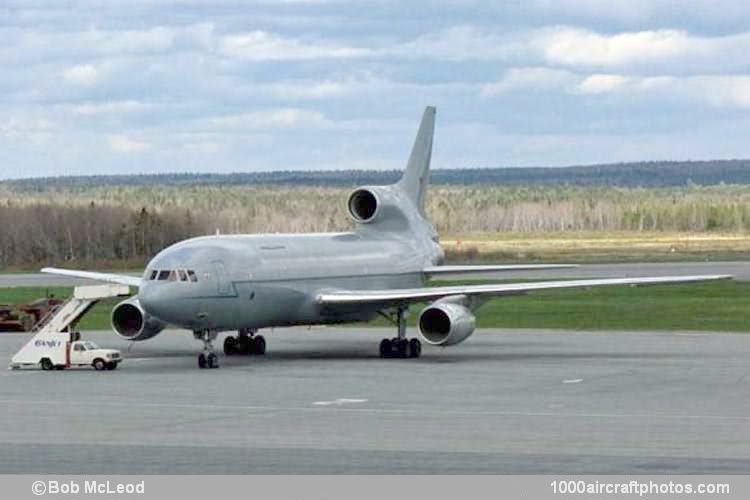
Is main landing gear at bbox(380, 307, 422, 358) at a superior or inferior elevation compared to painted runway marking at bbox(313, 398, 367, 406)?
superior

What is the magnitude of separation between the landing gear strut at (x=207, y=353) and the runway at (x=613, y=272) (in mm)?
43675

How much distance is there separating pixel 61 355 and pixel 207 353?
3798 mm

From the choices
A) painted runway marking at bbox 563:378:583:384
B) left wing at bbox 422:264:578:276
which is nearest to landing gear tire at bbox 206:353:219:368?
left wing at bbox 422:264:578:276

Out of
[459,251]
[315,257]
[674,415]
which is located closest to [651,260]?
[459,251]

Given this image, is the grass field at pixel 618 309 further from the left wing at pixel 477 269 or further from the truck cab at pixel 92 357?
the truck cab at pixel 92 357

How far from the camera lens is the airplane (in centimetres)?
4972

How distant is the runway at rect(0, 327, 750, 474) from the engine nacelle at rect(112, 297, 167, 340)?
781 mm

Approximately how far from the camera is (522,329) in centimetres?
6638

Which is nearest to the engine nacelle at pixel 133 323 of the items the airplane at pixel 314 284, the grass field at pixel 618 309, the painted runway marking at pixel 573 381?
the airplane at pixel 314 284

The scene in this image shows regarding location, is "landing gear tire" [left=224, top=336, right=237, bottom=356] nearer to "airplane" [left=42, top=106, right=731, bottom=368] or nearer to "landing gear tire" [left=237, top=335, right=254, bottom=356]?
"airplane" [left=42, top=106, right=731, bottom=368]

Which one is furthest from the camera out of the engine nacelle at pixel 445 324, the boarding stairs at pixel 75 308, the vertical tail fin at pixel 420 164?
the vertical tail fin at pixel 420 164

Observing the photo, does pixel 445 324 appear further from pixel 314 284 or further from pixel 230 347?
pixel 230 347

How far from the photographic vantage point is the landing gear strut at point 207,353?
163 ft
